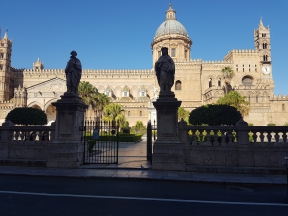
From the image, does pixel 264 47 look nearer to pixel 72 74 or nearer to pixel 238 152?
pixel 238 152

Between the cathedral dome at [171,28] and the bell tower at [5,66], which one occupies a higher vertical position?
the cathedral dome at [171,28]

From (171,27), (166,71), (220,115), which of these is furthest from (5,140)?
(171,27)

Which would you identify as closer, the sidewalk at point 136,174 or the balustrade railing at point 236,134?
the sidewalk at point 136,174

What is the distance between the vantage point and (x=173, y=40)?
48719mm

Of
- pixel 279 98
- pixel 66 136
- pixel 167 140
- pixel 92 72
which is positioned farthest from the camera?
pixel 92 72

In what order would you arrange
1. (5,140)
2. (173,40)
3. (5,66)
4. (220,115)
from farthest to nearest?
(5,66) → (173,40) → (220,115) → (5,140)

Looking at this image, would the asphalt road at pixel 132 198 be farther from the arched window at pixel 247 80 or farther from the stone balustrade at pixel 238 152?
the arched window at pixel 247 80

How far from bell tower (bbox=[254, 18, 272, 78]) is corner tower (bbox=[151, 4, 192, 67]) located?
1733 cm

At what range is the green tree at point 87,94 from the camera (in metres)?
35.9

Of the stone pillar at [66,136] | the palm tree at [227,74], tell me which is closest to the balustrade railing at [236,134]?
the stone pillar at [66,136]

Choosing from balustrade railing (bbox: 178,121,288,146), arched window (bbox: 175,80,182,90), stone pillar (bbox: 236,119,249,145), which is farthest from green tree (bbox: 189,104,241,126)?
arched window (bbox: 175,80,182,90)

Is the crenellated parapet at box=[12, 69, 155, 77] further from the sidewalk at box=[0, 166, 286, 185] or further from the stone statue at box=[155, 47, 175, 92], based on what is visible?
the sidewalk at box=[0, 166, 286, 185]

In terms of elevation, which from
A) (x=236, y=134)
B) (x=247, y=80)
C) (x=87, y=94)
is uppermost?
(x=247, y=80)

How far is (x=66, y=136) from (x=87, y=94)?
2971cm
